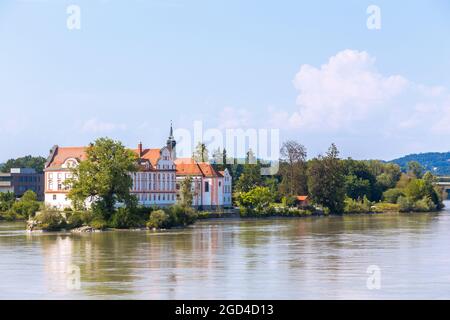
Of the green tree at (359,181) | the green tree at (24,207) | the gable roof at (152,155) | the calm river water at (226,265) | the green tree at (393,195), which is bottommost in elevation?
the calm river water at (226,265)

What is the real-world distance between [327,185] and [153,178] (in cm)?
2334

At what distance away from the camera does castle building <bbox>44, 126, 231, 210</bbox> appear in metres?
82.5

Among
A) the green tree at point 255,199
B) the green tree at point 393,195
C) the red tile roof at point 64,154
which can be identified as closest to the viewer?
the red tile roof at point 64,154

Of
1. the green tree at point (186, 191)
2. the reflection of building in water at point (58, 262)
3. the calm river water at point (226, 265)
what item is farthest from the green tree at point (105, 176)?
the green tree at point (186, 191)

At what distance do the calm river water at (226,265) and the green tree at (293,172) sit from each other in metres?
46.8

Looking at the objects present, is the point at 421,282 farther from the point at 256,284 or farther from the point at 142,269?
the point at 142,269

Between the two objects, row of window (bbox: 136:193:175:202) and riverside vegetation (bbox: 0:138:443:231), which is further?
row of window (bbox: 136:193:175:202)

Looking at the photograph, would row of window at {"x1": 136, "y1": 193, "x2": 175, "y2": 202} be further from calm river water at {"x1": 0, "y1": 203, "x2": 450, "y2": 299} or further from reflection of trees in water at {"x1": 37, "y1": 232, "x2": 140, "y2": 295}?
reflection of trees in water at {"x1": 37, "y1": 232, "x2": 140, "y2": 295}

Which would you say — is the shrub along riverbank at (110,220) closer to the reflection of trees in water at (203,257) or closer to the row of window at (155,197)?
the reflection of trees in water at (203,257)

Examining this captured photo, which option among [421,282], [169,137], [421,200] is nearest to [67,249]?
[421,282]

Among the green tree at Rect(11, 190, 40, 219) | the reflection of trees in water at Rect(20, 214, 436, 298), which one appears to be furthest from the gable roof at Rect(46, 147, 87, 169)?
the reflection of trees in water at Rect(20, 214, 436, 298)

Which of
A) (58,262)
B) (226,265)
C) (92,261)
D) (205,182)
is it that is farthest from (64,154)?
(226,265)

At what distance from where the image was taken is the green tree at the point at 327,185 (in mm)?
101312
